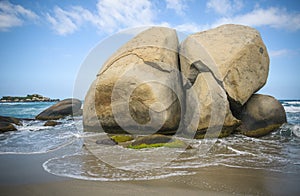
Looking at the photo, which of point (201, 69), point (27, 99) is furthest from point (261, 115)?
point (27, 99)

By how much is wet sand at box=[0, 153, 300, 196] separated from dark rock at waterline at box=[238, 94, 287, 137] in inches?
159

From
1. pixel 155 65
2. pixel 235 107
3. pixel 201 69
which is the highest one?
pixel 155 65

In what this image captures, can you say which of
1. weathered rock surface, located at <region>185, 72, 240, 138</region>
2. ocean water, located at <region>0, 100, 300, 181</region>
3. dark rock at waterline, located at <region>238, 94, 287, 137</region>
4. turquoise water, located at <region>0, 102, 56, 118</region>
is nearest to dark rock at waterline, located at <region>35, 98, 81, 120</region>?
turquoise water, located at <region>0, 102, 56, 118</region>

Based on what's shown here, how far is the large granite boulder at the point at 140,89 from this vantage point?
6551 mm

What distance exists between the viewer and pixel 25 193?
9.08ft

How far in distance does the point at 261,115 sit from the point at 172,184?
5375 millimetres

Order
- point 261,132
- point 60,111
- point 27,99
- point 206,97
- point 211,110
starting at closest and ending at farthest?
point 211,110 → point 206,97 → point 261,132 → point 60,111 → point 27,99

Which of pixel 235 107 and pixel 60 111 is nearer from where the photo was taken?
pixel 235 107

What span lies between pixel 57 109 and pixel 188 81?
1082cm

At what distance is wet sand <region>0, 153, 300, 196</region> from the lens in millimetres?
2770

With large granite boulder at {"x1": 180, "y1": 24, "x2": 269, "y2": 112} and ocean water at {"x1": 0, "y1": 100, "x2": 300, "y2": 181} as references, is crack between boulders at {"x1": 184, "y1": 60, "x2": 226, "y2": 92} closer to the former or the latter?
large granite boulder at {"x1": 180, "y1": 24, "x2": 269, "y2": 112}

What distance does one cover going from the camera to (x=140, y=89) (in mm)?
6637

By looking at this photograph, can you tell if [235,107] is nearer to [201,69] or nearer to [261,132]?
[261,132]

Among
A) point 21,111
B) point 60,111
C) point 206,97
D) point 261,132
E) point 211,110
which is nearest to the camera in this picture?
point 211,110
